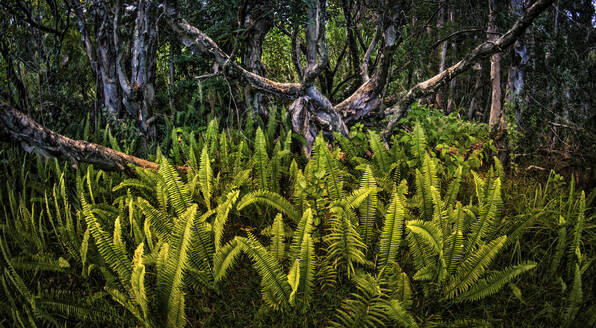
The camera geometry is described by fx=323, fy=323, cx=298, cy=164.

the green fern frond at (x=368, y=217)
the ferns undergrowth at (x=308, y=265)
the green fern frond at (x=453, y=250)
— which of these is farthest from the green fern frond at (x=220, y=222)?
the green fern frond at (x=453, y=250)

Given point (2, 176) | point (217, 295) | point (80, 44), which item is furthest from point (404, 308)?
point (80, 44)

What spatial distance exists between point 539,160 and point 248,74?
2957 mm

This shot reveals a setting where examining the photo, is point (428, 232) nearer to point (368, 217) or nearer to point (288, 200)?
point (368, 217)

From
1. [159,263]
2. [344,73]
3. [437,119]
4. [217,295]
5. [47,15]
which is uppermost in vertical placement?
[47,15]

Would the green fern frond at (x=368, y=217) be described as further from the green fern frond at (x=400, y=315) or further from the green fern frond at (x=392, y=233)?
the green fern frond at (x=400, y=315)

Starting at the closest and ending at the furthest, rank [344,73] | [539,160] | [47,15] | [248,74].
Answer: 1. [539,160]
2. [248,74]
3. [47,15]
4. [344,73]

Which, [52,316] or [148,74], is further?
[148,74]

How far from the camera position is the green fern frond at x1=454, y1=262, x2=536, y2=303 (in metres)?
1.50

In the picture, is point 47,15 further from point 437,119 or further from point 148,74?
point 437,119

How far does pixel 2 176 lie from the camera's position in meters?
2.79

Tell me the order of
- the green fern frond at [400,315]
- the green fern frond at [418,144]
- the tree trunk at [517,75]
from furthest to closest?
1. the tree trunk at [517,75]
2. the green fern frond at [418,144]
3. the green fern frond at [400,315]

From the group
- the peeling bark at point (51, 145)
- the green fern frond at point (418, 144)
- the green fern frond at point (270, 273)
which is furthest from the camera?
the green fern frond at point (418, 144)

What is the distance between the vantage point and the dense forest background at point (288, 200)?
1544mm

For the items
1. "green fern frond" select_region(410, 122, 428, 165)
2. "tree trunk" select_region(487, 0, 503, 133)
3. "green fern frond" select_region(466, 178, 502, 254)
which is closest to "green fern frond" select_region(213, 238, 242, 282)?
"green fern frond" select_region(466, 178, 502, 254)
